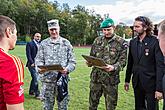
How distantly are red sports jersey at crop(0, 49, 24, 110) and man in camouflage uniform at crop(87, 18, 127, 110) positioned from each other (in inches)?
118

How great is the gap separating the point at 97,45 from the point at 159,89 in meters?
1.36

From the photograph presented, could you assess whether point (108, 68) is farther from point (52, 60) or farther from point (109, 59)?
point (52, 60)

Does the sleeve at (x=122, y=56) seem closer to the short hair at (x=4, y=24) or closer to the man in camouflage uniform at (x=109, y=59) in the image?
the man in camouflage uniform at (x=109, y=59)

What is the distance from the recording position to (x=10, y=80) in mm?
2367

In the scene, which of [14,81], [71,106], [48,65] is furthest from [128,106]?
[14,81]

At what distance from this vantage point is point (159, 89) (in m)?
4.96

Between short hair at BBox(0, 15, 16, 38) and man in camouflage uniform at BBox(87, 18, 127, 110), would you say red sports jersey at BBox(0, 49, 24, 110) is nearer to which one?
short hair at BBox(0, 15, 16, 38)

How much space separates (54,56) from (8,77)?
3.06m

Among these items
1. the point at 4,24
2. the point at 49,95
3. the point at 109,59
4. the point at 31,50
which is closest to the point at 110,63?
the point at 109,59

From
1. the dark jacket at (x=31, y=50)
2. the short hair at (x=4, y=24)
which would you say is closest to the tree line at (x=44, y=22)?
the dark jacket at (x=31, y=50)

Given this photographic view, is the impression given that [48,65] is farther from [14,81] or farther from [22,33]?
[22,33]

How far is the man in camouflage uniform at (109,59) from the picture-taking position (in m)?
5.39

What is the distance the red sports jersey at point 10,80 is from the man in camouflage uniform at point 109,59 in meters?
3.00

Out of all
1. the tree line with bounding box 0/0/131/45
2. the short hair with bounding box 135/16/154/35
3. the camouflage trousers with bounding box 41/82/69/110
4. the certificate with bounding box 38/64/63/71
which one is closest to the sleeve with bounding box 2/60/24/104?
the certificate with bounding box 38/64/63/71
